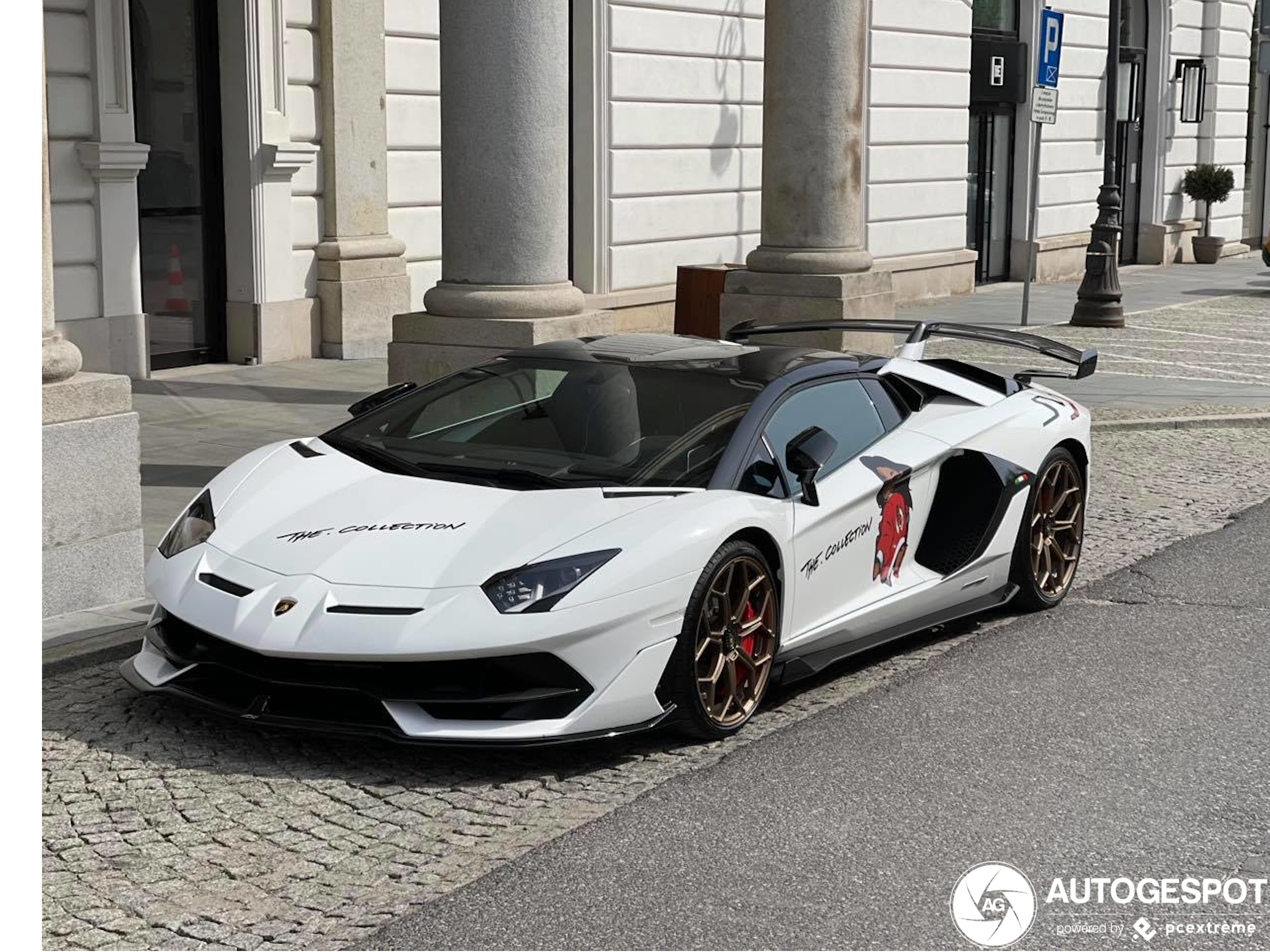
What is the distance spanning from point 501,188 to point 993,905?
634cm

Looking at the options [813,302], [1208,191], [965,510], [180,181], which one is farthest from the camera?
[1208,191]

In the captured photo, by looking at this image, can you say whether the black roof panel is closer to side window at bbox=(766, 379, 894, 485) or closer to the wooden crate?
side window at bbox=(766, 379, 894, 485)

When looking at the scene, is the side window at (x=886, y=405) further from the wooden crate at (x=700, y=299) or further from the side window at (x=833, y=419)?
the wooden crate at (x=700, y=299)

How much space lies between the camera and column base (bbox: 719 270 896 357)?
43.6 feet

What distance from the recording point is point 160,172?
15.3m

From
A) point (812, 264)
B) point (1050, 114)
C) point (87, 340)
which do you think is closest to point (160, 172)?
point (87, 340)

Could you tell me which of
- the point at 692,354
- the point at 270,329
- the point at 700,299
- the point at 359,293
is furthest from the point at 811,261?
the point at 692,354

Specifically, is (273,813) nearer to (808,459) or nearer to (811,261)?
(808,459)

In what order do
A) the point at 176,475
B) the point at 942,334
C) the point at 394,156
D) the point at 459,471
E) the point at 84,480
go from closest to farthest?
the point at 459,471, the point at 84,480, the point at 942,334, the point at 176,475, the point at 394,156

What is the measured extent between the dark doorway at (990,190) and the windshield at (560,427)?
19823mm

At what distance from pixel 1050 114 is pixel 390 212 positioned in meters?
7.24

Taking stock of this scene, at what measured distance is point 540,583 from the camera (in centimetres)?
566

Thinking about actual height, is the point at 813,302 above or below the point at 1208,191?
below

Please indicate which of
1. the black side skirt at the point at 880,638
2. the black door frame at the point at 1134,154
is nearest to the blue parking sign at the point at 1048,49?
the black door frame at the point at 1134,154
